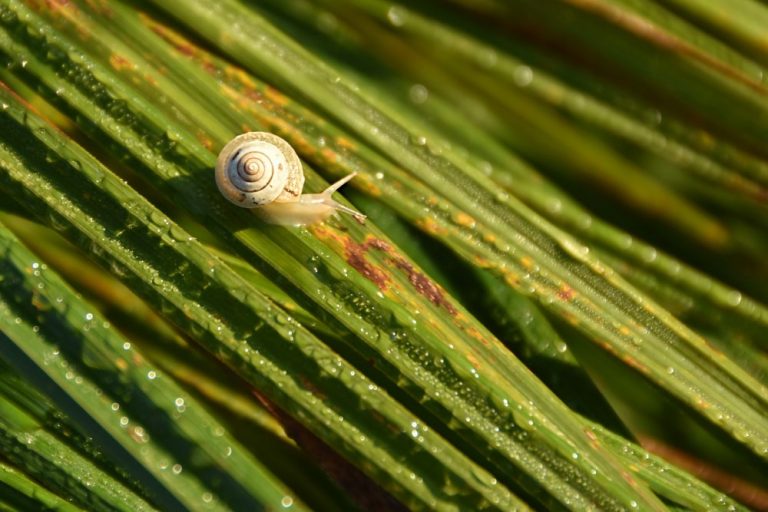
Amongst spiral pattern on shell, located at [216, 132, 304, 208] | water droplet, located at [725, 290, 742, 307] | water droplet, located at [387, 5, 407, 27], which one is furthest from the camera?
water droplet, located at [387, 5, 407, 27]

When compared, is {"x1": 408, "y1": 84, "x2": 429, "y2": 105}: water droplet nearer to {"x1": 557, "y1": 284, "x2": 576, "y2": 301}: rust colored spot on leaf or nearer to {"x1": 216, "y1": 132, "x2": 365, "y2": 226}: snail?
{"x1": 216, "y1": 132, "x2": 365, "y2": 226}: snail

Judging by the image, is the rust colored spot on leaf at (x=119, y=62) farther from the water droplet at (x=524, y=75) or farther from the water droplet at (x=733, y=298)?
the water droplet at (x=733, y=298)

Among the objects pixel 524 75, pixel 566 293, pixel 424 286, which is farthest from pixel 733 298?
pixel 424 286

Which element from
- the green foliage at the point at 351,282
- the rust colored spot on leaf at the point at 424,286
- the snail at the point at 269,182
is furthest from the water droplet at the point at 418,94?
the rust colored spot on leaf at the point at 424,286

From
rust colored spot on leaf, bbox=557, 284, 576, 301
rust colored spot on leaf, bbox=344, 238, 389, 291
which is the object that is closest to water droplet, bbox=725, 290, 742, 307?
rust colored spot on leaf, bbox=557, 284, 576, 301

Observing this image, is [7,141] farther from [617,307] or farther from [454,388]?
[617,307]

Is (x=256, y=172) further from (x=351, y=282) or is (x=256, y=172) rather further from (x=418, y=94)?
(x=418, y=94)

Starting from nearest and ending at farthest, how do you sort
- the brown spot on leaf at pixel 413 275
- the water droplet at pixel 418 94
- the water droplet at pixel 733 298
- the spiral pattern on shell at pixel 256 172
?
1. the spiral pattern on shell at pixel 256 172
2. the brown spot on leaf at pixel 413 275
3. the water droplet at pixel 733 298
4. the water droplet at pixel 418 94
